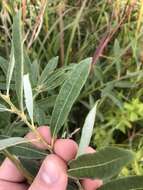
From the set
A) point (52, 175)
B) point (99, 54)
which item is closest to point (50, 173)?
point (52, 175)

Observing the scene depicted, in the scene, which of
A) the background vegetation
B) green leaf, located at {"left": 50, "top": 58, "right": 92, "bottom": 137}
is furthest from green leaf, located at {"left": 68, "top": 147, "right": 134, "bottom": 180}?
the background vegetation

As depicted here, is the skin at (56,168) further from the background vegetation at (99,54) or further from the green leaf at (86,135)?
the background vegetation at (99,54)

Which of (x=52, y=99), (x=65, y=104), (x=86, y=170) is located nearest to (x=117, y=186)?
(x=86, y=170)

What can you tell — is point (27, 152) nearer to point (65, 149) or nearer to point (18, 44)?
point (65, 149)

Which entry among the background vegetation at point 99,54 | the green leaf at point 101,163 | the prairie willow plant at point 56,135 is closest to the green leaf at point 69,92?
the prairie willow plant at point 56,135

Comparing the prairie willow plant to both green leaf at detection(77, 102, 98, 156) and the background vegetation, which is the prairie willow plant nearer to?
green leaf at detection(77, 102, 98, 156)

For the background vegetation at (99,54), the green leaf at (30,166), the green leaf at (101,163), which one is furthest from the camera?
the background vegetation at (99,54)
